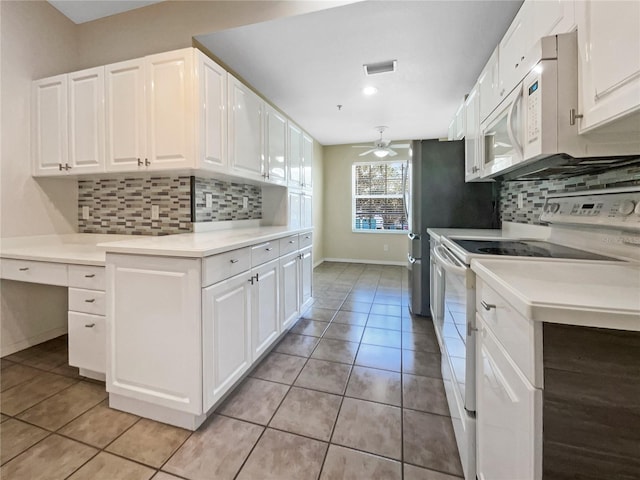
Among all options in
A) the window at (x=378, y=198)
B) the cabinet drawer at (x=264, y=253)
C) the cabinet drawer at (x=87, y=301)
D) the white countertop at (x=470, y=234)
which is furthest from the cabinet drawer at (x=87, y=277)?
the window at (x=378, y=198)

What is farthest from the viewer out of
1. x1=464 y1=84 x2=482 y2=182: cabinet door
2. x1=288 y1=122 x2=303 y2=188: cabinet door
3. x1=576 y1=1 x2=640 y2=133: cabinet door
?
x1=288 y1=122 x2=303 y2=188: cabinet door

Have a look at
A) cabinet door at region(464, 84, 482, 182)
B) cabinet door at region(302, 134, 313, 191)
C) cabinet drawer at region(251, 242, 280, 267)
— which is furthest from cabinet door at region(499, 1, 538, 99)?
cabinet door at region(302, 134, 313, 191)

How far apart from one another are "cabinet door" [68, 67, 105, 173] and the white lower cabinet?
1139 millimetres

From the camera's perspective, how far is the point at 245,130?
2.41 m

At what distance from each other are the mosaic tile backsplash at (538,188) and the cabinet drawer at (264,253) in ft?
6.05

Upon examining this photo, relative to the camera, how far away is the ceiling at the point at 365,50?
1955 millimetres

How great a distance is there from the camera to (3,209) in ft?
7.03

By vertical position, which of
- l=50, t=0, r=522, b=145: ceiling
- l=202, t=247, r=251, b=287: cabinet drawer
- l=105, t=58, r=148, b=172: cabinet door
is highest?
l=50, t=0, r=522, b=145: ceiling

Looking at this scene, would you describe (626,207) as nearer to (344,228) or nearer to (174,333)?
(174,333)

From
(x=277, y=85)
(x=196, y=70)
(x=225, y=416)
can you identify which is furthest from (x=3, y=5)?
(x=225, y=416)

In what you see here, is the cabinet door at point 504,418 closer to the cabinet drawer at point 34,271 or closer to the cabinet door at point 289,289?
the cabinet door at point 289,289

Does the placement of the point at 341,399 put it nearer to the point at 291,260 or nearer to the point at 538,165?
the point at 291,260

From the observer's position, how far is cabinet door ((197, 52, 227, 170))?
195 cm

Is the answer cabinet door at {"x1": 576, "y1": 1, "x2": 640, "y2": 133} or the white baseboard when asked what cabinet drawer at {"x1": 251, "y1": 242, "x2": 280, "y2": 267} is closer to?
cabinet door at {"x1": 576, "y1": 1, "x2": 640, "y2": 133}
